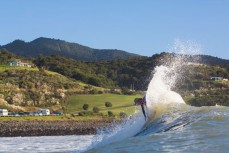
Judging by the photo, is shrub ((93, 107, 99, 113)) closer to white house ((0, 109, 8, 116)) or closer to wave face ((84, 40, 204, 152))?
white house ((0, 109, 8, 116))

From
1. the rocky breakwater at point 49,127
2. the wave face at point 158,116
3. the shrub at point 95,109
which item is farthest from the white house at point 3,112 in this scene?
the wave face at point 158,116

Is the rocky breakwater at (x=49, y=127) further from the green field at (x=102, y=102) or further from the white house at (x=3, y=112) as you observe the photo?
the green field at (x=102, y=102)

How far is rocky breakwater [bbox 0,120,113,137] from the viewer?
237ft

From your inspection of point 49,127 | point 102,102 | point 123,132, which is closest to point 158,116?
point 123,132

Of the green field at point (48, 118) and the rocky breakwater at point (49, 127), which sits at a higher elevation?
the green field at point (48, 118)

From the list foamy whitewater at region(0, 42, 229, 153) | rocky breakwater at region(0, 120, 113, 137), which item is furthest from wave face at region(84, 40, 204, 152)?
rocky breakwater at region(0, 120, 113, 137)

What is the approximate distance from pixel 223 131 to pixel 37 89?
95919 mm

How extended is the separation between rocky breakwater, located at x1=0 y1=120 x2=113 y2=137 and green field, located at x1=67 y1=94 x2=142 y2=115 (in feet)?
31.4

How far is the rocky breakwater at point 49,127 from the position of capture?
2849 inches

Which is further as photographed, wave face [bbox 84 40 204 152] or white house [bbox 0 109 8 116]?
white house [bbox 0 109 8 116]

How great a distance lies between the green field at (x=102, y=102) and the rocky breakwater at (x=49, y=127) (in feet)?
31.4

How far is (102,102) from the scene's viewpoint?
102250 mm

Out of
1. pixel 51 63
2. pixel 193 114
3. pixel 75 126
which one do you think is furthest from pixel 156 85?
pixel 51 63

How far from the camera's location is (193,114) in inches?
754
